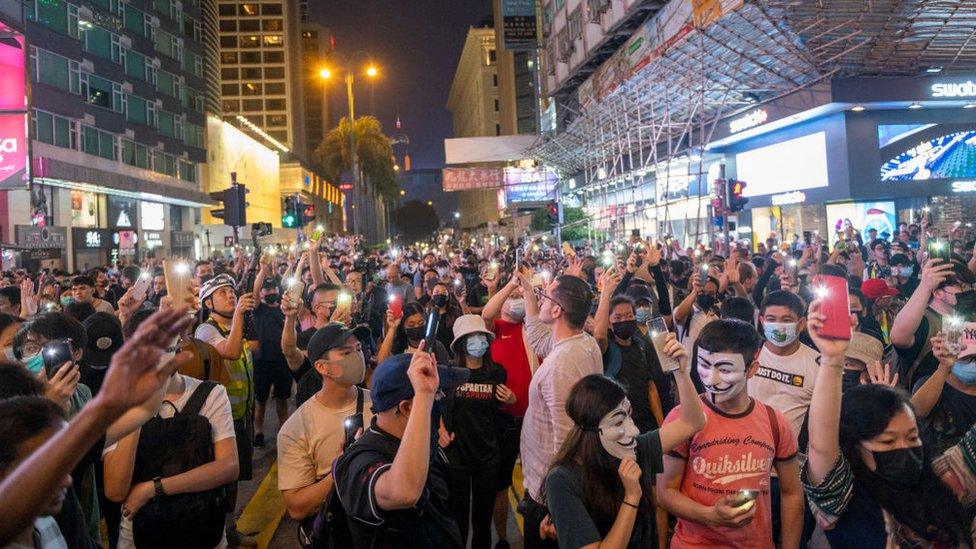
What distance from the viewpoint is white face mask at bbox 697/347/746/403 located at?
11.6 ft

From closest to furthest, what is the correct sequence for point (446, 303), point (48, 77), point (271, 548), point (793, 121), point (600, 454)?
point (600, 454) < point (271, 548) < point (446, 303) < point (793, 121) < point (48, 77)

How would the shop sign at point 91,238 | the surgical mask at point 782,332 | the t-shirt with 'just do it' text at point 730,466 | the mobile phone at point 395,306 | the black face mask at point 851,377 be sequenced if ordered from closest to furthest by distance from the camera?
the t-shirt with 'just do it' text at point 730,466, the surgical mask at point 782,332, the black face mask at point 851,377, the mobile phone at point 395,306, the shop sign at point 91,238

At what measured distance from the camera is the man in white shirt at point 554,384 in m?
4.20

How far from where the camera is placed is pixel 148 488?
3799mm

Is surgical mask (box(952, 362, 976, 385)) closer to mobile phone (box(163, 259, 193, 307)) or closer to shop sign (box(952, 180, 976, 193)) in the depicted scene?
mobile phone (box(163, 259, 193, 307))

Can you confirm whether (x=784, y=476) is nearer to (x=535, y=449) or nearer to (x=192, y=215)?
(x=535, y=449)

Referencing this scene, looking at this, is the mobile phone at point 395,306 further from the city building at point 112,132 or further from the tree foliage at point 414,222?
the tree foliage at point 414,222

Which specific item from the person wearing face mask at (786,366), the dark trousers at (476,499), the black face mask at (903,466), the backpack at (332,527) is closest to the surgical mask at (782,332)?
the person wearing face mask at (786,366)

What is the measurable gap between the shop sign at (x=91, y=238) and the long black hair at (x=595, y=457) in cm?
3830

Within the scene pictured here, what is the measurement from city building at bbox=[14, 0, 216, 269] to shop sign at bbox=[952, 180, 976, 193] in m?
29.5

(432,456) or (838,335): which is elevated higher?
(838,335)

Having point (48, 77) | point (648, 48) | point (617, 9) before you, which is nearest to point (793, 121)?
point (648, 48)

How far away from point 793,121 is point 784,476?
27.0 meters

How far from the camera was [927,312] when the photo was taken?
208 inches
